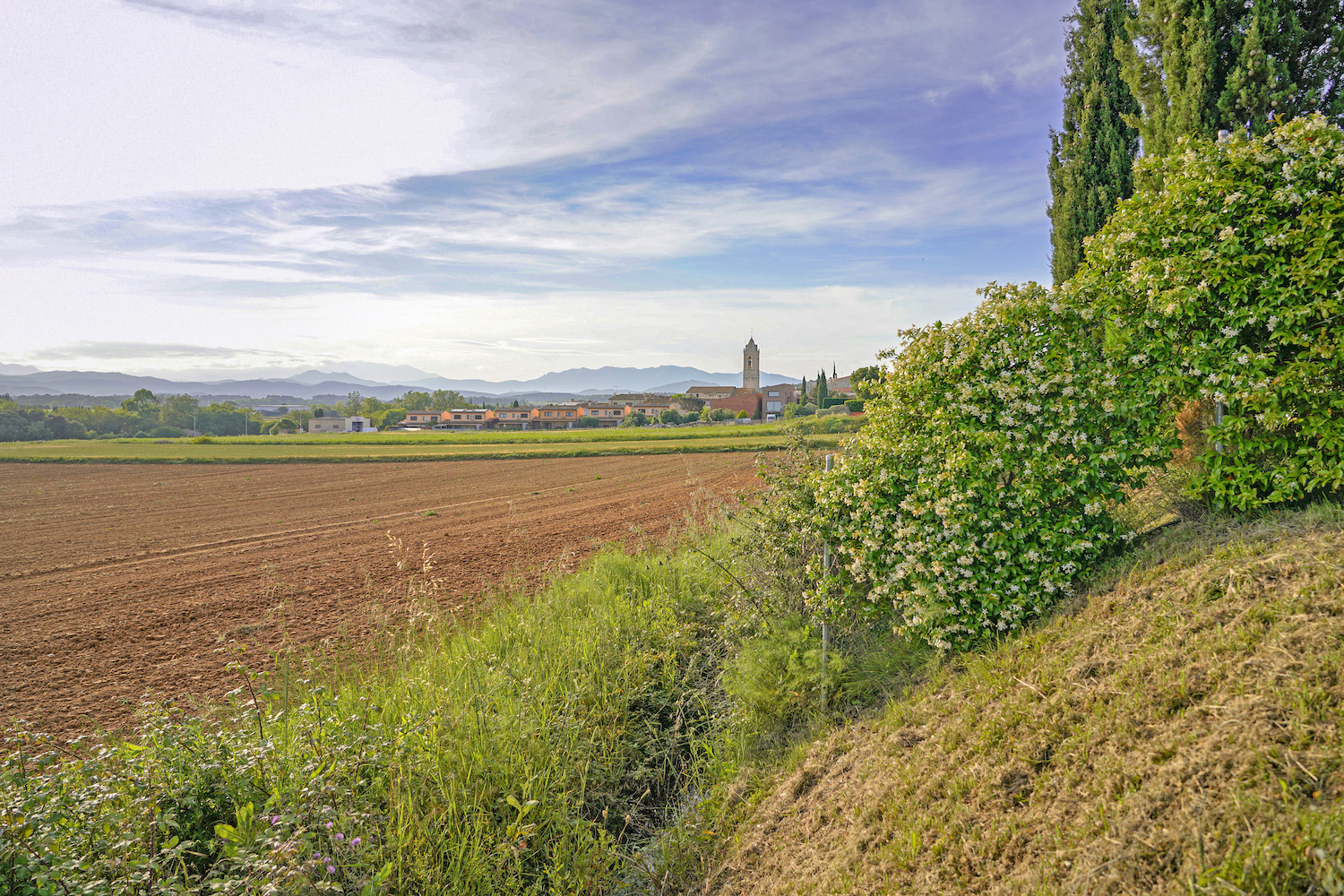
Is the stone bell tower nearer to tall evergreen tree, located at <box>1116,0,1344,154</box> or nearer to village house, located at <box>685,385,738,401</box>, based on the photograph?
village house, located at <box>685,385,738,401</box>

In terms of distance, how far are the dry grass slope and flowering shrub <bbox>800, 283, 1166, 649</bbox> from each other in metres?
0.38

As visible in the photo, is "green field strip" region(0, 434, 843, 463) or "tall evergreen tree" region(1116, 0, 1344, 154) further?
"green field strip" region(0, 434, 843, 463)

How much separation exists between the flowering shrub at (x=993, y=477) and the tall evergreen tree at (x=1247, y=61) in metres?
6.53

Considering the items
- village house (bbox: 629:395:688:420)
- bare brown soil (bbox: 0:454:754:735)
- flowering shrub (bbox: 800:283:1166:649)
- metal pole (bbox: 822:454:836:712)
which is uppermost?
village house (bbox: 629:395:688:420)

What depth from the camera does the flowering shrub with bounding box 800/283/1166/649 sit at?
451 cm

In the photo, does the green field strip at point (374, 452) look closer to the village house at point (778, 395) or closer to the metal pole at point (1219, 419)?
the metal pole at point (1219, 419)

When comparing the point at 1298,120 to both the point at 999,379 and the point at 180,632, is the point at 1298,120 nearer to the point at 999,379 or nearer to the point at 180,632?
the point at 999,379

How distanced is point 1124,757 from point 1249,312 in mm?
3355

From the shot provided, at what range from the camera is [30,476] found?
35438mm

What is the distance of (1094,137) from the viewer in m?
13.7

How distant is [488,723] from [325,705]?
4.69 feet

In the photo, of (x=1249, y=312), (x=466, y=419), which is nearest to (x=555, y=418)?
(x=466, y=419)

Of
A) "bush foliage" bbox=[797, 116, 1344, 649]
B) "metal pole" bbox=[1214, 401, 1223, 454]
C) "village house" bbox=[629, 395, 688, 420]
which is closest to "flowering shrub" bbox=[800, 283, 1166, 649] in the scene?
"bush foliage" bbox=[797, 116, 1344, 649]


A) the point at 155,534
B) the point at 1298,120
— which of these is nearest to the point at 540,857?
the point at 1298,120
